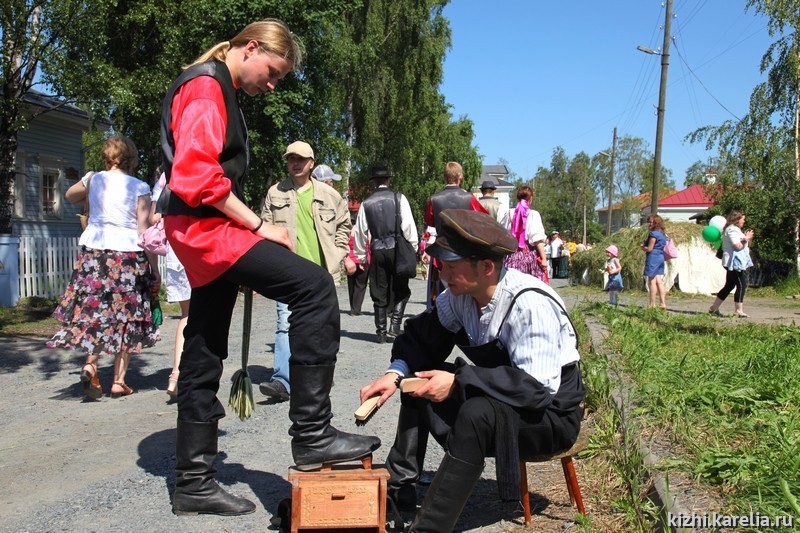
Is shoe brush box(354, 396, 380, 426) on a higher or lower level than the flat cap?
lower

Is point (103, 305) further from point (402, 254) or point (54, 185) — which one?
point (54, 185)

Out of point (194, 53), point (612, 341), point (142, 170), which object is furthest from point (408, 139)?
point (612, 341)

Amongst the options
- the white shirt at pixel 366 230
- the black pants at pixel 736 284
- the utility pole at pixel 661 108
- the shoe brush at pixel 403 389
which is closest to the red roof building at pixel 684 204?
the utility pole at pixel 661 108

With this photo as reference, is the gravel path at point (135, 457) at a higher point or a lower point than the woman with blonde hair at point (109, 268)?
lower

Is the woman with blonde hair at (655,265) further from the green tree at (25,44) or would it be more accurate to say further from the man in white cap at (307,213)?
the green tree at (25,44)

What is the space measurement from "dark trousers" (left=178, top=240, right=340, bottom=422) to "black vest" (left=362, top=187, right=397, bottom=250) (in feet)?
Result: 18.9

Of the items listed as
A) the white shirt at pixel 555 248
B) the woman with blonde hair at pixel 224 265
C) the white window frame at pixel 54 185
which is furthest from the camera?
the white shirt at pixel 555 248

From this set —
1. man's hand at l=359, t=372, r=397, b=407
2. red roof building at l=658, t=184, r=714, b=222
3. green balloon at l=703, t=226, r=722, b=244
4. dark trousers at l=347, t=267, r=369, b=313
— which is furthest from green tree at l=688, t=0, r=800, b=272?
red roof building at l=658, t=184, r=714, b=222

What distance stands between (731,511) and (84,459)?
3426mm

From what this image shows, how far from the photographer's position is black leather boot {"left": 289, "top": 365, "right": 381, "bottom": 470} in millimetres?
3316

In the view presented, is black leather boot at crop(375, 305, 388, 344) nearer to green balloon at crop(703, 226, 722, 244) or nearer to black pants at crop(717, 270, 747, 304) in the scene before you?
black pants at crop(717, 270, 747, 304)

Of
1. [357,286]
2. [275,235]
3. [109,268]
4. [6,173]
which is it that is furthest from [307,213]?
[6,173]

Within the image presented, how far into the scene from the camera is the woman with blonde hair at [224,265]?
10.8 feet

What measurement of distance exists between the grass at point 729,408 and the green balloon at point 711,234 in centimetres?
948
